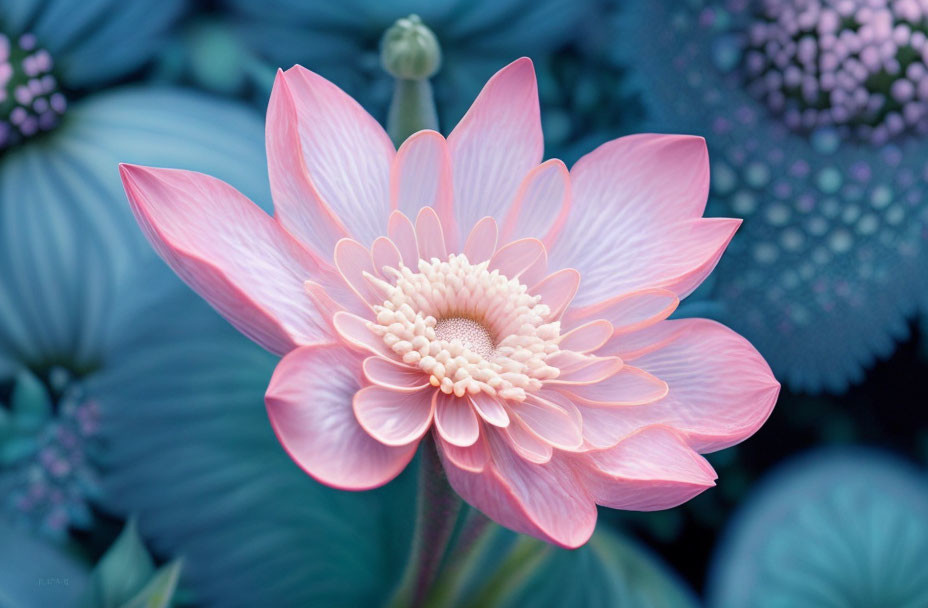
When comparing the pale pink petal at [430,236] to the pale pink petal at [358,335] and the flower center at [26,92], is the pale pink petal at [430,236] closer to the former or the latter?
the pale pink petal at [358,335]

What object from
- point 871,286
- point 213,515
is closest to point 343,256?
point 213,515

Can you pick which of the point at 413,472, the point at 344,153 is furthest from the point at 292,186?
the point at 413,472

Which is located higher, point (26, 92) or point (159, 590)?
point (26, 92)

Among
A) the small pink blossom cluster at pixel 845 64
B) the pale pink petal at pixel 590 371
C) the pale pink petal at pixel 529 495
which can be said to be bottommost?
the pale pink petal at pixel 529 495

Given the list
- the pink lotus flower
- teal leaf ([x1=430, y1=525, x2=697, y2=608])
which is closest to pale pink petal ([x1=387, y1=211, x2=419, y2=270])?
the pink lotus flower

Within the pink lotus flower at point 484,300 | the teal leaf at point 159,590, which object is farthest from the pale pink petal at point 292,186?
the teal leaf at point 159,590

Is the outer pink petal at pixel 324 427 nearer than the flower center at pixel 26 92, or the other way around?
the outer pink petal at pixel 324 427

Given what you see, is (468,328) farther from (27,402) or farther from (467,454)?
(27,402)
